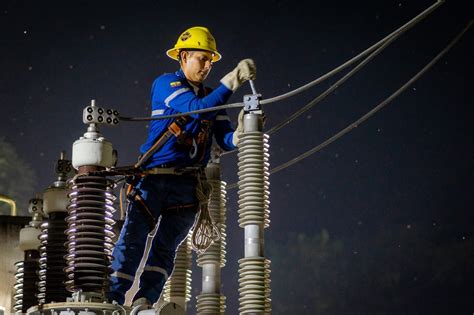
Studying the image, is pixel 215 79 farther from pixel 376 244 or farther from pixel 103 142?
pixel 103 142

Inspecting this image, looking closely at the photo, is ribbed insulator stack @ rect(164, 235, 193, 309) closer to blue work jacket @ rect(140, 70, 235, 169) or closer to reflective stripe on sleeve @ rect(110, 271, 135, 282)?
blue work jacket @ rect(140, 70, 235, 169)

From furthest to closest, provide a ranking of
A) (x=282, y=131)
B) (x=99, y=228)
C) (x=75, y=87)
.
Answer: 1. (x=282, y=131)
2. (x=75, y=87)
3. (x=99, y=228)

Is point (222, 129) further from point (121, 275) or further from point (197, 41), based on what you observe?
point (121, 275)

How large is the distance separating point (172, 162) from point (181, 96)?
57 cm

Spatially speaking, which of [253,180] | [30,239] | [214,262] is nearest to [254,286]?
[253,180]

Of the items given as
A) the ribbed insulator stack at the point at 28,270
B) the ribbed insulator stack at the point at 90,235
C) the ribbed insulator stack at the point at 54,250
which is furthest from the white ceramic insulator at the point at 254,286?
the ribbed insulator stack at the point at 28,270

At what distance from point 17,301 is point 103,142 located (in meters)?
3.01

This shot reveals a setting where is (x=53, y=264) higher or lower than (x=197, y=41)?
lower

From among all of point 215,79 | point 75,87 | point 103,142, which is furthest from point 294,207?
point 103,142

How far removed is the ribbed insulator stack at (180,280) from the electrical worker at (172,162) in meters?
0.65

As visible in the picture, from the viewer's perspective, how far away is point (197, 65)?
30.3 ft

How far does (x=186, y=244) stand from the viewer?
32.0 ft

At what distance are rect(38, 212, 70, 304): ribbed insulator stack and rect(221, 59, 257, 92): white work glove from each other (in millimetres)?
1959

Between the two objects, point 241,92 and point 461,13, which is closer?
point 241,92
